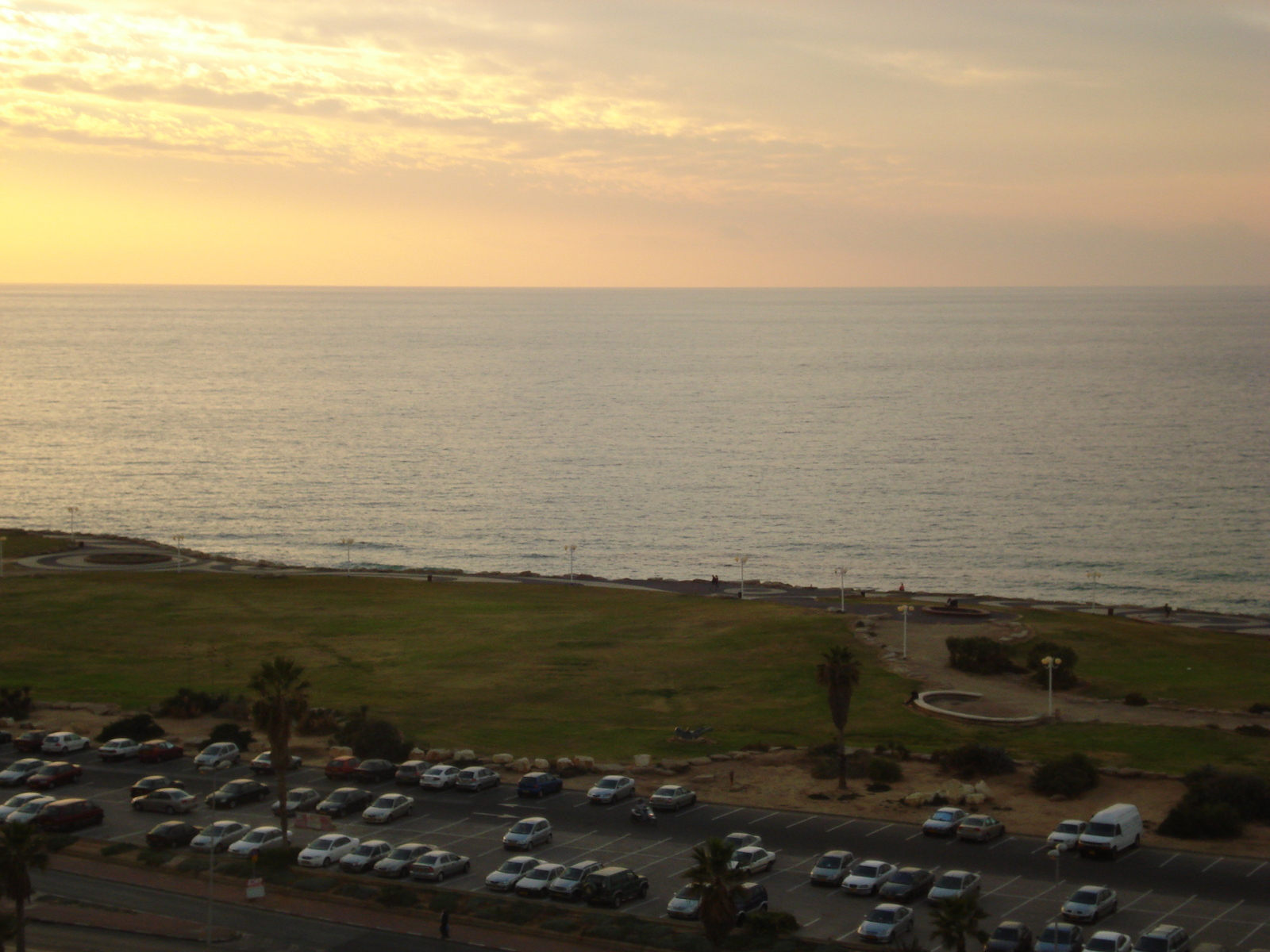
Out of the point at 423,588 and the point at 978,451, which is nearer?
the point at 423,588

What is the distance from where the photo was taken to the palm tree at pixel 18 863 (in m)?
35.0

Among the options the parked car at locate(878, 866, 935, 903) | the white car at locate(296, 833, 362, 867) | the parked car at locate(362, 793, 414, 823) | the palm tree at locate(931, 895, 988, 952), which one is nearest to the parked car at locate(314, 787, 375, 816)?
the parked car at locate(362, 793, 414, 823)

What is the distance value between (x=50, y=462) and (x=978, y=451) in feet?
449

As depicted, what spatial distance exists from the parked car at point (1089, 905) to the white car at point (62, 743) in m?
43.3

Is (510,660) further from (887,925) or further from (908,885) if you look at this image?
(887,925)

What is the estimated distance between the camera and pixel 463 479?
174375mm

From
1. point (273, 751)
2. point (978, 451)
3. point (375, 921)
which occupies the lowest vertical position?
point (375, 921)

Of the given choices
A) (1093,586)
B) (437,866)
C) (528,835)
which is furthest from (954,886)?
(1093,586)

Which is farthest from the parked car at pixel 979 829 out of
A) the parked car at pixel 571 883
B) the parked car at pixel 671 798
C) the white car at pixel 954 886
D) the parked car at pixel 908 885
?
the parked car at pixel 571 883

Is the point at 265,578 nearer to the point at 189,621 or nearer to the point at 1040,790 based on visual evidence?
the point at 189,621

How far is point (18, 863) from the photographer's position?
35.1 m

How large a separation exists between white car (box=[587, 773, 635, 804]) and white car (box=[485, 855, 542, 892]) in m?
7.78

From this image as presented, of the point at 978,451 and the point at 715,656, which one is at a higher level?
the point at 978,451

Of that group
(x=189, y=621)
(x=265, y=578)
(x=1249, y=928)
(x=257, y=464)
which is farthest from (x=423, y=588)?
(x=257, y=464)
